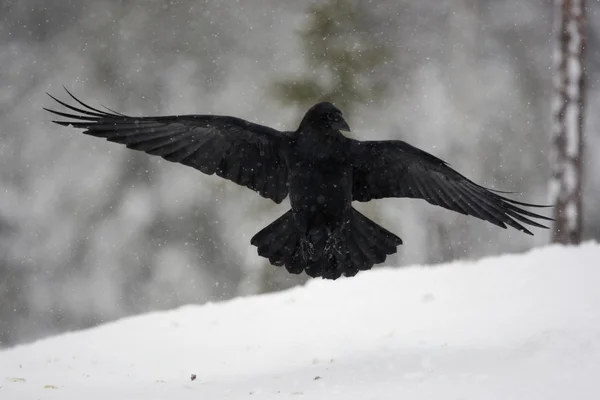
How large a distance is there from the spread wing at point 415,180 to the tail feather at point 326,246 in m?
0.29

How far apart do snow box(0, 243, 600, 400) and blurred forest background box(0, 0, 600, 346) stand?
4.28 meters

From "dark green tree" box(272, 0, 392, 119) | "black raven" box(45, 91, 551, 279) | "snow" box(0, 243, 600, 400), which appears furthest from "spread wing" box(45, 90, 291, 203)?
"dark green tree" box(272, 0, 392, 119)

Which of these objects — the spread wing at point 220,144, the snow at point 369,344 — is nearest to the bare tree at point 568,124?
the snow at point 369,344

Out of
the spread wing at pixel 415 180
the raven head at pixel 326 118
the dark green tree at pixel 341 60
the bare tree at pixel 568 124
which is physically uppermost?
the dark green tree at pixel 341 60

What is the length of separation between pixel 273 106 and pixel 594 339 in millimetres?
8312

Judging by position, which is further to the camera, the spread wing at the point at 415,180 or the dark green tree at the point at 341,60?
the dark green tree at the point at 341,60

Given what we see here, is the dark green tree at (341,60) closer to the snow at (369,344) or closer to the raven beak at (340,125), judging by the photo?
the snow at (369,344)

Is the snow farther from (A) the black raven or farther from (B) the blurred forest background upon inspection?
(B) the blurred forest background

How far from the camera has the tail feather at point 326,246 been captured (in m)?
5.06

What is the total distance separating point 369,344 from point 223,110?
24.7ft

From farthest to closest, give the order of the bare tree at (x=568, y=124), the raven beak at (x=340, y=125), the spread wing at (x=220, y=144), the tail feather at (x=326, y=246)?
the bare tree at (x=568, y=124) → the tail feather at (x=326, y=246) → the spread wing at (x=220, y=144) → the raven beak at (x=340, y=125)

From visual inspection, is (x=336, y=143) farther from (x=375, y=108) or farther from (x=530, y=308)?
(x=375, y=108)

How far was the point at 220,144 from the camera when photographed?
4.97 metres

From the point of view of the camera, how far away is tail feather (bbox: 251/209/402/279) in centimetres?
506
